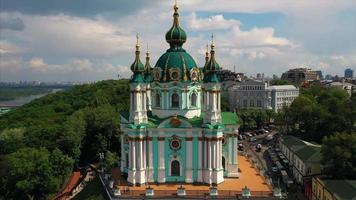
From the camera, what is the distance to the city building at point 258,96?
76688 millimetres

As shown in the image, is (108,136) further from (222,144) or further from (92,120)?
(222,144)

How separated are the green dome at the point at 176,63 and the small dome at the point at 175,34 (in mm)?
816

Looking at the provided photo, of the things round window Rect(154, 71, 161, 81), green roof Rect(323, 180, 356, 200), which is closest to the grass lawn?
round window Rect(154, 71, 161, 81)

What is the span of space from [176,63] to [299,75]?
11406 centimetres

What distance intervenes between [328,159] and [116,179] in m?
17.0

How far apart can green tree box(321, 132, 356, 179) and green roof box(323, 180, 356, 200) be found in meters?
3.03

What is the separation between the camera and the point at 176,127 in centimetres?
3011

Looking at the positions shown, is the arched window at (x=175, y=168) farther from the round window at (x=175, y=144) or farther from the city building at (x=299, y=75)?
the city building at (x=299, y=75)

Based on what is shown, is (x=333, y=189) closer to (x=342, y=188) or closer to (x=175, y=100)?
(x=342, y=188)

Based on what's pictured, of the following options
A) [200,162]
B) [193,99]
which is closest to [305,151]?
[200,162]

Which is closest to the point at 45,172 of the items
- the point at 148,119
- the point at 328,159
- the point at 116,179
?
the point at 116,179

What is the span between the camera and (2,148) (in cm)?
4456

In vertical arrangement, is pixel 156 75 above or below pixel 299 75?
below

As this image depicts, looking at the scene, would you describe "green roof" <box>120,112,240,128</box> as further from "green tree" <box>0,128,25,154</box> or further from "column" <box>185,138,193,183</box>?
"green tree" <box>0,128,25,154</box>
